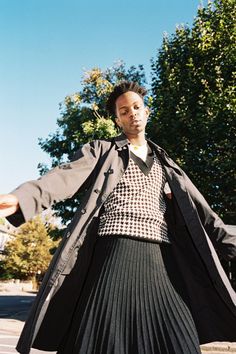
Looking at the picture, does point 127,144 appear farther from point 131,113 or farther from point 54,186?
point 54,186

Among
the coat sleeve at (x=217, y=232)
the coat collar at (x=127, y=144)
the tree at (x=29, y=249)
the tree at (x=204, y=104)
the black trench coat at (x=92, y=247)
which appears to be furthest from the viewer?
the tree at (x=29, y=249)

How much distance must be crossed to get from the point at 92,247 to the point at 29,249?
56255mm

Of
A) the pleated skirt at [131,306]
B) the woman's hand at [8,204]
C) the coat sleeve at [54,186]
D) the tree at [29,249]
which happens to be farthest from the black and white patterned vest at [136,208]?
the tree at [29,249]

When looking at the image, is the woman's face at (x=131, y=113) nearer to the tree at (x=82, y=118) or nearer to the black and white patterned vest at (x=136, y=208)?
the black and white patterned vest at (x=136, y=208)

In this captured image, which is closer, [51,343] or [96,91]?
[51,343]

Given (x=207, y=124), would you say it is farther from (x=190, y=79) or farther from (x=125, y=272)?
(x=125, y=272)

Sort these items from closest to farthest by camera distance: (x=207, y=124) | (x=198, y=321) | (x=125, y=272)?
(x=125, y=272)
(x=198, y=321)
(x=207, y=124)

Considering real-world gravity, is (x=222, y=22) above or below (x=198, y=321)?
above

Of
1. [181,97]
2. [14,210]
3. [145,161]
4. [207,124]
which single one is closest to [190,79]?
[181,97]

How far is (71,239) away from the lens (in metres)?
2.17

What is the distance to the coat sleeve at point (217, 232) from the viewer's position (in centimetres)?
246

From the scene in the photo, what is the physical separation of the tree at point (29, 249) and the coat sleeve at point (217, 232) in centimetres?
5499

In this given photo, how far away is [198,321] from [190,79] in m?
13.7

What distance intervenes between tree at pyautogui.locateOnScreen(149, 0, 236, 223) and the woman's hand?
12.3 metres
